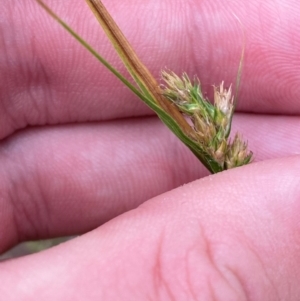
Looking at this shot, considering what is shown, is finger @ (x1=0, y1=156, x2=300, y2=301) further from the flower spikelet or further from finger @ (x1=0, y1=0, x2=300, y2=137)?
finger @ (x1=0, y1=0, x2=300, y2=137)

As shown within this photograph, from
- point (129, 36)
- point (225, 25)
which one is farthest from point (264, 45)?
point (129, 36)

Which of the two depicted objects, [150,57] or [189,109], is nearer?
[189,109]

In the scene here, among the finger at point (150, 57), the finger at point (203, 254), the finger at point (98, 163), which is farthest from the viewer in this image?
the finger at point (98, 163)

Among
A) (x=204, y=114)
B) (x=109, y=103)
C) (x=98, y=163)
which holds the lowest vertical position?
(x=98, y=163)

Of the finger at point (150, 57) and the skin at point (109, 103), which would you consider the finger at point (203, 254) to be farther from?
the finger at point (150, 57)

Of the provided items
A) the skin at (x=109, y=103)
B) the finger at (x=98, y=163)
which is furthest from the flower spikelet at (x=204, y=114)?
the finger at (x=98, y=163)

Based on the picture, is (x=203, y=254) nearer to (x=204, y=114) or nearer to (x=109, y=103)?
(x=204, y=114)

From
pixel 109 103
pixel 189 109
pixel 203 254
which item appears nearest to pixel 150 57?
pixel 109 103
